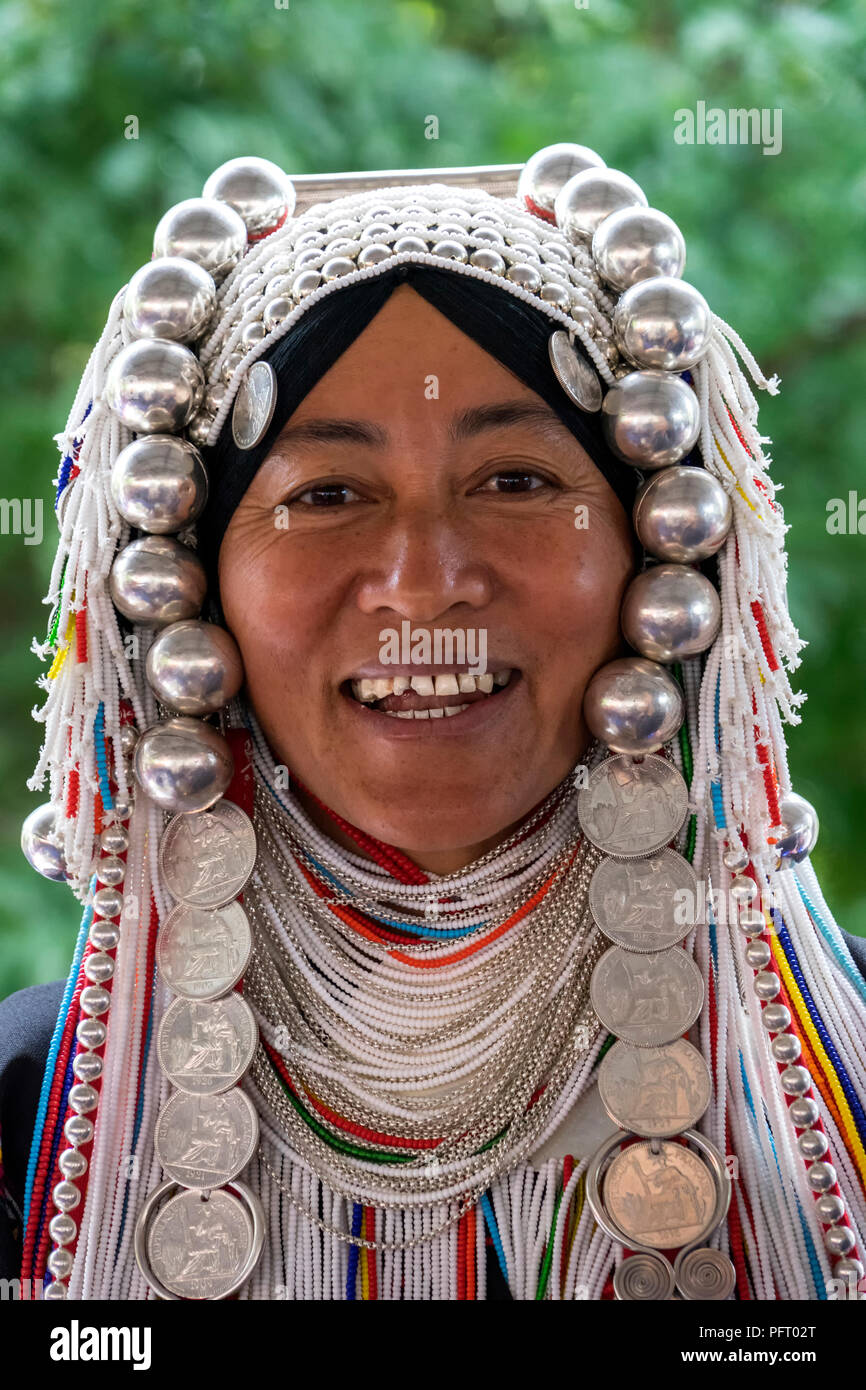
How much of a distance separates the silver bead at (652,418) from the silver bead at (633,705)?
0.23 metres

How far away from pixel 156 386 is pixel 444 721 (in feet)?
1.69

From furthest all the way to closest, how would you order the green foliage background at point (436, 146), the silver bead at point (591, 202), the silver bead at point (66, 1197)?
the green foliage background at point (436, 146), the silver bead at point (591, 202), the silver bead at point (66, 1197)

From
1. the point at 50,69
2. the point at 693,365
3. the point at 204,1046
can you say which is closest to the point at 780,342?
the point at 50,69

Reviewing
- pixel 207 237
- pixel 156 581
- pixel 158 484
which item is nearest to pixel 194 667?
pixel 156 581

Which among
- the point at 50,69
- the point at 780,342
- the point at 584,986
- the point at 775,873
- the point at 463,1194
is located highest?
the point at 50,69

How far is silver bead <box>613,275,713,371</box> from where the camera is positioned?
5.76 feet

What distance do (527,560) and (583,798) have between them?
0.30 m

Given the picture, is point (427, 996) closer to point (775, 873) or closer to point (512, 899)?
point (512, 899)

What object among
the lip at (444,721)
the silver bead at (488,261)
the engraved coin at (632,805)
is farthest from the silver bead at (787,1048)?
the silver bead at (488,261)

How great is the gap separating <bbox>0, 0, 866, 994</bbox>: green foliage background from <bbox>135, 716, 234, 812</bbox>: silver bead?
1.64 metres

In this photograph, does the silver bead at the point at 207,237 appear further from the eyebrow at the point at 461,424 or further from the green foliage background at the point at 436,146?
the green foliage background at the point at 436,146

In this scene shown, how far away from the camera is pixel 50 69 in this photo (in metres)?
3.24

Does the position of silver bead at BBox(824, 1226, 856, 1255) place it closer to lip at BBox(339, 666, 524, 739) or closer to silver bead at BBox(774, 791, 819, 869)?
silver bead at BBox(774, 791, 819, 869)

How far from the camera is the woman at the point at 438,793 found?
1723mm
